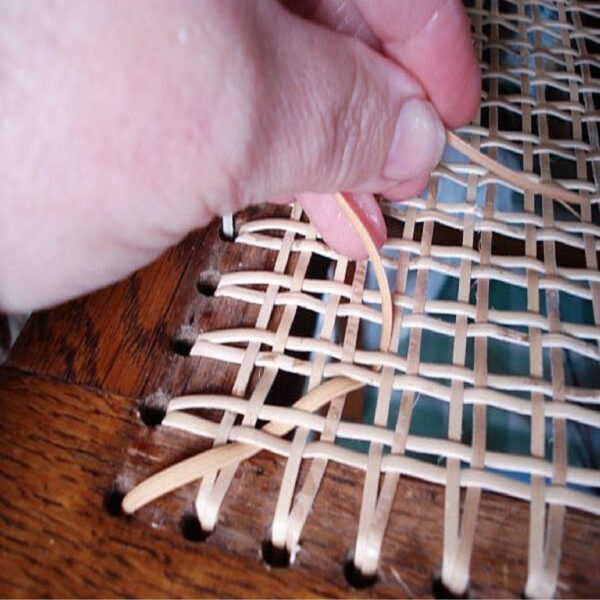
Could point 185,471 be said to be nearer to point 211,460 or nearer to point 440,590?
point 211,460

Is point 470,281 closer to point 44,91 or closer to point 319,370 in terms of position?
point 319,370

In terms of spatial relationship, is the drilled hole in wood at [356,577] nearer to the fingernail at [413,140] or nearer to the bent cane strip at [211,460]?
the bent cane strip at [211,460]

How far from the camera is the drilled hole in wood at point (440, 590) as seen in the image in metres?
0.32

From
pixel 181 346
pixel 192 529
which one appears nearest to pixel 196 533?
pixel 192 529

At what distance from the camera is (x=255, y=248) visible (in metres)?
0.45

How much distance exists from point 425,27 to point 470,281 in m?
0.17

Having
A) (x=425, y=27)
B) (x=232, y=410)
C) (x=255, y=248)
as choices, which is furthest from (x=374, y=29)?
(x=232, y=410)

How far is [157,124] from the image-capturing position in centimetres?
30

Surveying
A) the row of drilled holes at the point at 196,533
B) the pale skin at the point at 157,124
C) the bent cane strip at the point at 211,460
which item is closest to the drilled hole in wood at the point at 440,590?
the row of drilled holes at the point at 196,533

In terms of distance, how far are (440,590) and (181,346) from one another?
0.66ft

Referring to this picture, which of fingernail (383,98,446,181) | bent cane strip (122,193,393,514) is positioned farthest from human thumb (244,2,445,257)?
bent cane strip (122,193,393,514)

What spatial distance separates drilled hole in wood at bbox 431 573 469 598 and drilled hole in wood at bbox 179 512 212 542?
113mm

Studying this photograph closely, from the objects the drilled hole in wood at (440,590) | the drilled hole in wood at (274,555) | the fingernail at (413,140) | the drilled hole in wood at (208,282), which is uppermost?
the fingernail at (413,140)

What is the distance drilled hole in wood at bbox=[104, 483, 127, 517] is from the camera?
344 millimetres
